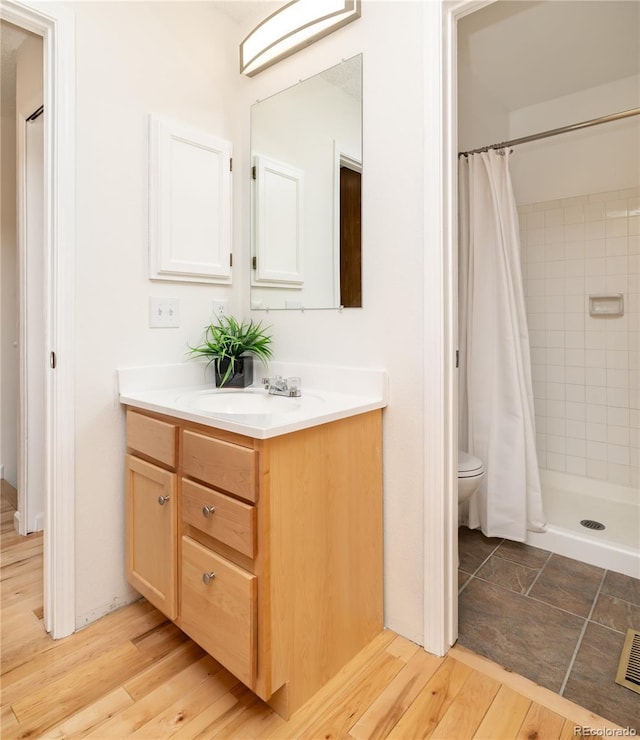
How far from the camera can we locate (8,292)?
2879 millimetres

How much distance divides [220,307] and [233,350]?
0.26m

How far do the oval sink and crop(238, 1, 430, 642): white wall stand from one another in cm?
32

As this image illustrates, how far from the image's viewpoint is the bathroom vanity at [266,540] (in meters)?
1.09

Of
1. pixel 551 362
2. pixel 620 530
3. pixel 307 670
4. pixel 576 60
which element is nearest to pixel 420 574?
pixel 307 670

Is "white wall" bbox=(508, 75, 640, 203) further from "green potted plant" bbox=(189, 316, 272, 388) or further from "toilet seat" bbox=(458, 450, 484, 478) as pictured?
"green potted plant" bbox=(189, 316, 272, 388)

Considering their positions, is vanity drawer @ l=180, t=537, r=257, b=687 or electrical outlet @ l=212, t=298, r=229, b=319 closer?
vanity drawer @ l=180, t=537, r=257, b=687

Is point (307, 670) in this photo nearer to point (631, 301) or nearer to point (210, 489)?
point (210, 489)

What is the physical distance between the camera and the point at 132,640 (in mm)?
1467

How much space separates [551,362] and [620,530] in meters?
1.01

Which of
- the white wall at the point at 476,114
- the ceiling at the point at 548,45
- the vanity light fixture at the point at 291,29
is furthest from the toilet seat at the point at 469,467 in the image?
the ceiling at the point at 548,45

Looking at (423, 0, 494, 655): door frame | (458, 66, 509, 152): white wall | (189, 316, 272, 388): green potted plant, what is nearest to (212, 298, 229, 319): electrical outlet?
(189, 316, 272, 388): green potted plant

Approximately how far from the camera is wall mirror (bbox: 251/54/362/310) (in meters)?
1.58

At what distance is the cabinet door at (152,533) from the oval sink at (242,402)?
29cm

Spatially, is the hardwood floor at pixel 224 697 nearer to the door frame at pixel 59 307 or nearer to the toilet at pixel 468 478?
the door frame at pixel 59 307
